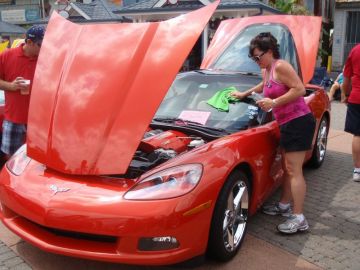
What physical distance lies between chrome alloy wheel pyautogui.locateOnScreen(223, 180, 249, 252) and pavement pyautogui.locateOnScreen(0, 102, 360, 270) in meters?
0.14

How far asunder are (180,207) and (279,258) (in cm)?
108

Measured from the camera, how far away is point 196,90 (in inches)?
171

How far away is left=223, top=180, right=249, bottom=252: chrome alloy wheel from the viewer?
10.2 ft

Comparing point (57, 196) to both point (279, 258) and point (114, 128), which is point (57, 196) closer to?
point (114, 128)

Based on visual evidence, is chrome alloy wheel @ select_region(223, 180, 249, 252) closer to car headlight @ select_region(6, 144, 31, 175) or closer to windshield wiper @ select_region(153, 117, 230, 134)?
windshield wiper @ select_region(153, 117, 230, 134)

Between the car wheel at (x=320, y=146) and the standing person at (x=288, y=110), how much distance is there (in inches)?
67.5

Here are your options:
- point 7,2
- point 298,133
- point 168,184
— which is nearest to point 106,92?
Answer: point 168,184

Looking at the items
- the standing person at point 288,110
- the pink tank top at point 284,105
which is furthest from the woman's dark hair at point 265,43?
the pink tank top at point 284,105

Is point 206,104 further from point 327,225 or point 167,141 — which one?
point 327,225

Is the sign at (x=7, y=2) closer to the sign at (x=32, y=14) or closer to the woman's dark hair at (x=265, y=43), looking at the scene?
the sign at (x=32, y=14)

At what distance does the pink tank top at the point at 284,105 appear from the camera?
138 inches

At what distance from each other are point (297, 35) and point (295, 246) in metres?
2.62

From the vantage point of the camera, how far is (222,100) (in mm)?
4090

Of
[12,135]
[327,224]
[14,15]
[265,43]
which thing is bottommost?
[14,15]
